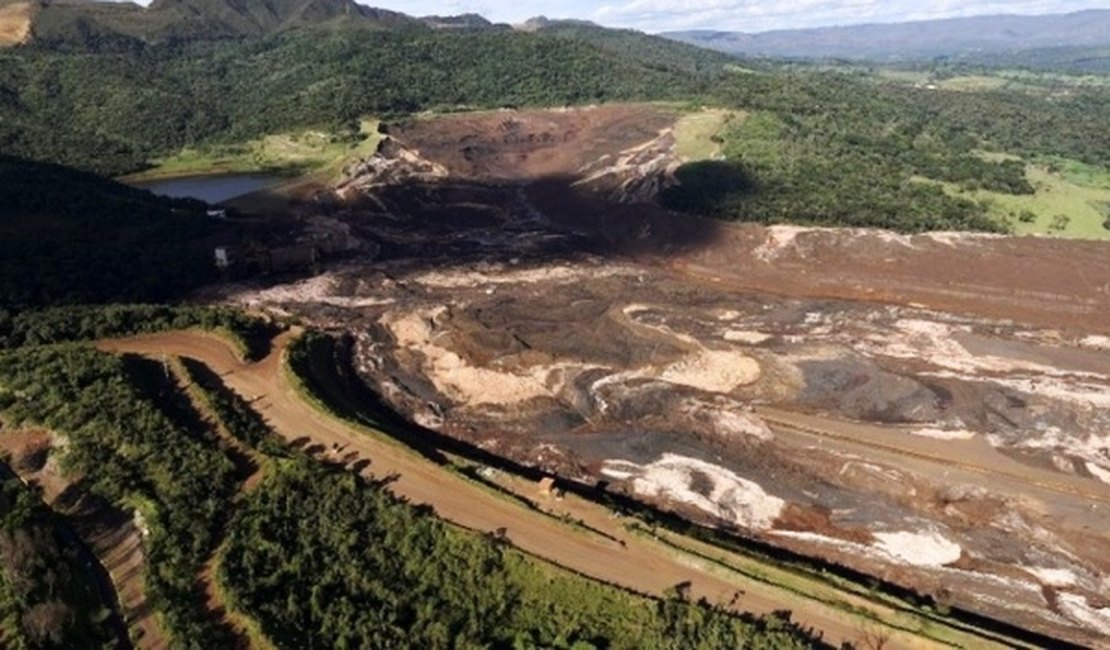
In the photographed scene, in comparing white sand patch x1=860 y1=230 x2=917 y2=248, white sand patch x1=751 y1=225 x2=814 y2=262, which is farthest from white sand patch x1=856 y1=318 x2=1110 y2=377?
white sand patch x1=751 y1=225 x2=814 y2=262

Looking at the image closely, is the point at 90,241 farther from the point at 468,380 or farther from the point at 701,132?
the point at 701,132

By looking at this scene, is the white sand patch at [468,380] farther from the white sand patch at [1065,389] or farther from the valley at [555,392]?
the white sand patch at [1065,389]

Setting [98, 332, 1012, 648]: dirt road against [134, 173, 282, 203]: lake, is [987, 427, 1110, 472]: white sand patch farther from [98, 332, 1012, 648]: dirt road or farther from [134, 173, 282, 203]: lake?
[134, 173, 282, 203]: lake

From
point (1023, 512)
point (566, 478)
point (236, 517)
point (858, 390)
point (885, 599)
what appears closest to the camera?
point (885, 599)

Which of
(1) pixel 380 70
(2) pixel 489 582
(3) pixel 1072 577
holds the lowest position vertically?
(3) pixel 1072 577

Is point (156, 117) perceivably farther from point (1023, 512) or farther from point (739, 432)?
point (1023, 512)

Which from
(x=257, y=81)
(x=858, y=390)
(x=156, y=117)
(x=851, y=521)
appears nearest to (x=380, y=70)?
(x=257, y=81)

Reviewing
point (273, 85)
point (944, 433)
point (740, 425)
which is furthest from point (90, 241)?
point (273, 85)
